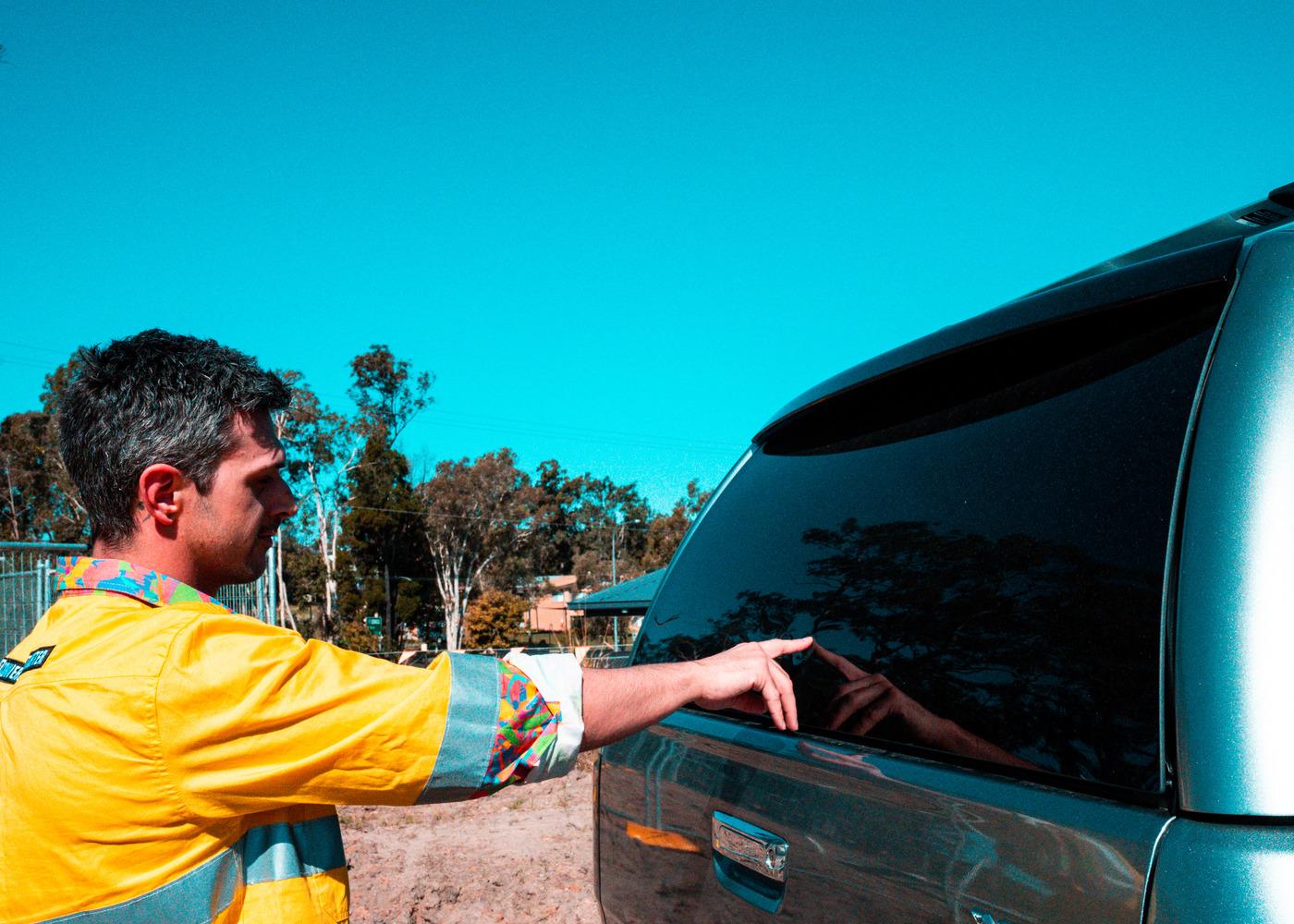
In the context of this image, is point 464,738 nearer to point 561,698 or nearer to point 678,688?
point 561,698

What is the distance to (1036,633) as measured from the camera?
1.30 meters

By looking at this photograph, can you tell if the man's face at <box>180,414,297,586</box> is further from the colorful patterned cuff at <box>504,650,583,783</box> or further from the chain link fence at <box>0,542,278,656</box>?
the chain link fence at <box>0,542,278,656</box>

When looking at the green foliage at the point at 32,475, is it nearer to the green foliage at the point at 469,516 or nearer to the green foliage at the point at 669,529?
the green foliage at the point at 469,516

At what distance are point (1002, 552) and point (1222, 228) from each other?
2.68 feet

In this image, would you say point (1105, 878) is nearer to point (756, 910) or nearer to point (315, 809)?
point (756, 910)

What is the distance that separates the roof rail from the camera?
1631 millimetres

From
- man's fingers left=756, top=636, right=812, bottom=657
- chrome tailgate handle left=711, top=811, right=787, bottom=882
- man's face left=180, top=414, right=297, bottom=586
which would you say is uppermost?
man's face left=180, top=414, right=297, bottom=586

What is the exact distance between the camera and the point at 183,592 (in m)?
1.56

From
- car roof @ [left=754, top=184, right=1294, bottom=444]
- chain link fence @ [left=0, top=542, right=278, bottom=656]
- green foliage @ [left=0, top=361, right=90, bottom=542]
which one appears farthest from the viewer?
green foliage @ [left=0, top=361, right=90, bottom=542]

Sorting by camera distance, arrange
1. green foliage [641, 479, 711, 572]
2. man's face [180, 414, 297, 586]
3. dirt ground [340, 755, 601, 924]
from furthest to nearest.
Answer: green foliage [641, 479, 711, 572] → dirt ground [340, 755, 601, 924] → man's face [180, 414, 297, 586]

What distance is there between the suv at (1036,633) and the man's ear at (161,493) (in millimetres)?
974

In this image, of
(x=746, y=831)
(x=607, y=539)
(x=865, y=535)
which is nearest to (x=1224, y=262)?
(x=865, y=535)

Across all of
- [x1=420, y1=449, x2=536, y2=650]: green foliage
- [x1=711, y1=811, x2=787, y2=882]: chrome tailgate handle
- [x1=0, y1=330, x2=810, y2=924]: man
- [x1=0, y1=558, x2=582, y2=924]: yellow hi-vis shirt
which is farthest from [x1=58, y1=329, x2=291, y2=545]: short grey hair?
[x1=420, y1=449, x2=536, y2=650]: green foliage

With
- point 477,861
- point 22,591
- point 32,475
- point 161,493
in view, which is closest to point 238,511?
point 161,493
